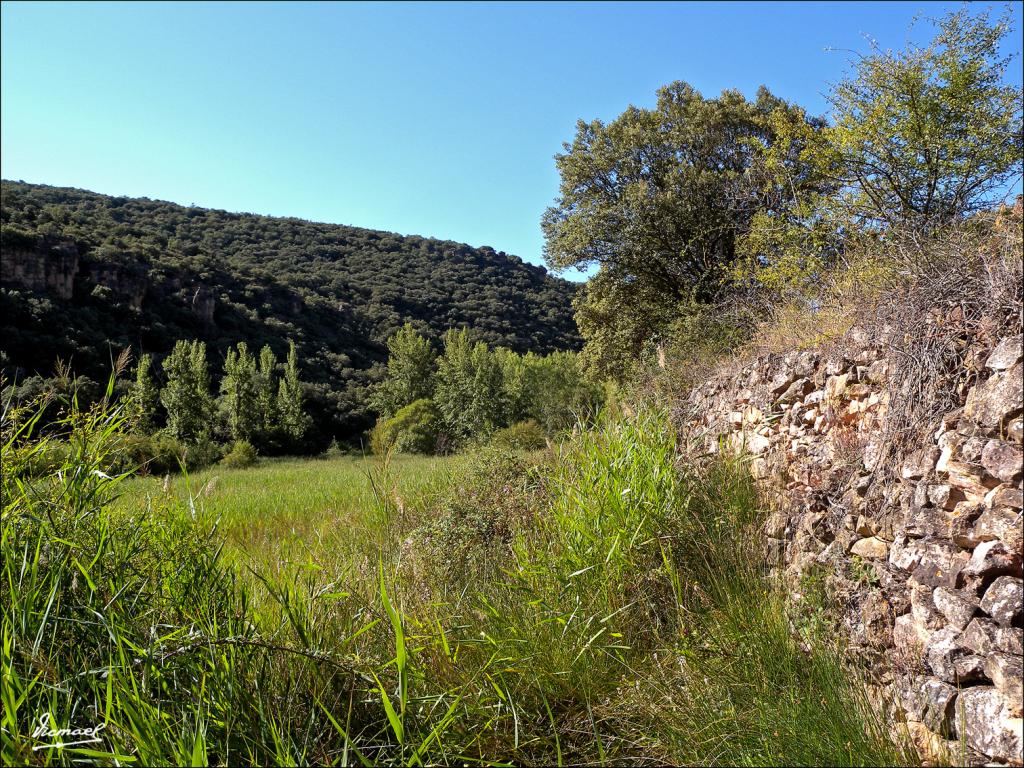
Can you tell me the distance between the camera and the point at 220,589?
272 centimetres

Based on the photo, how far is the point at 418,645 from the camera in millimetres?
2820

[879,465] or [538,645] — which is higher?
[879,465]

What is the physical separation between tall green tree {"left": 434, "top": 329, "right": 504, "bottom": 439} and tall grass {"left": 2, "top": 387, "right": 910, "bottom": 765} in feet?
83.9

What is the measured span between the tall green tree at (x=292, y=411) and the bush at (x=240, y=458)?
6.13 metres

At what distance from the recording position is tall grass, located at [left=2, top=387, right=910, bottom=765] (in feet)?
6.84

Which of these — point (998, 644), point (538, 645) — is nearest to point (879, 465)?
point (998, 644)

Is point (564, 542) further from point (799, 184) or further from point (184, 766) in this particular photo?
point (799, 184)

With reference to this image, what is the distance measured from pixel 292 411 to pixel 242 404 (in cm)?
277

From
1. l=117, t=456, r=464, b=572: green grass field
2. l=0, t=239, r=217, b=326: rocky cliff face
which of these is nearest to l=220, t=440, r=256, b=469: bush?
l=117, t=456, r=464, b=572: green grass field

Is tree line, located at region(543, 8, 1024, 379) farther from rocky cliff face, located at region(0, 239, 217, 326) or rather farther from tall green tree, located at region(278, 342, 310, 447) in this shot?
rocky cliff face, located at region(0, 239, 217, 326)

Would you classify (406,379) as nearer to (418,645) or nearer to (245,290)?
(245,290)

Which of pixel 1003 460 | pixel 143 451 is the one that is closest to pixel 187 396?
pixel 143 451

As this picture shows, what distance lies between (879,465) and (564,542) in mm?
1826

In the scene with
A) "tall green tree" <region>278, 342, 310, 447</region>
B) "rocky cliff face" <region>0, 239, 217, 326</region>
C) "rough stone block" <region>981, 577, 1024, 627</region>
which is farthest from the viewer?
"rocky cliff face" <region>0, 239, 217, 326</region>
